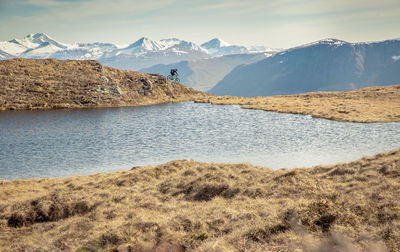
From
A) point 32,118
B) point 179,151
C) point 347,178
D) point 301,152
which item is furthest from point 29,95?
point 347,178

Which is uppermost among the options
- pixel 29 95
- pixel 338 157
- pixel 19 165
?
pixel 29 95

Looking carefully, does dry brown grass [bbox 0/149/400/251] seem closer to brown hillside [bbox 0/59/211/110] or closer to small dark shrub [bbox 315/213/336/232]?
small dark shrub [bbox 315/213/336/232]

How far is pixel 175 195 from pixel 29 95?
75282mm

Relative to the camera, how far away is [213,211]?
1656 cm

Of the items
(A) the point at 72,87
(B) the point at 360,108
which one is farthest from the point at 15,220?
(A) the point at 72,87

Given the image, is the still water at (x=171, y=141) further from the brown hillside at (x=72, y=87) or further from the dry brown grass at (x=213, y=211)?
the brown hillside at (x=72, y=87)

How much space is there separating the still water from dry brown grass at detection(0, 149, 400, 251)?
7.17 metres

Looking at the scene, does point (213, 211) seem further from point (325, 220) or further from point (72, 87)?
point (72, 87)

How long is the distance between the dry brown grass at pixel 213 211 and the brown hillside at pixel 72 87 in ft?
203

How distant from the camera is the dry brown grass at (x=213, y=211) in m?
12.1

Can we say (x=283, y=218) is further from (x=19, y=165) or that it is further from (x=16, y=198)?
(x=19, y=165)

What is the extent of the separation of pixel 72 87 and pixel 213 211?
84229 millimetres

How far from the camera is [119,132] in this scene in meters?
50.7

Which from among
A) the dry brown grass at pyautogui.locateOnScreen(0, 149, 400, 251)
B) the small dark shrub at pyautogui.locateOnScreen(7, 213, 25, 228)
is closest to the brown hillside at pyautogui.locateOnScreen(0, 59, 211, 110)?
the dry brown grass at pyautogui.locateOnScreen(0, 149, 400, 251)
